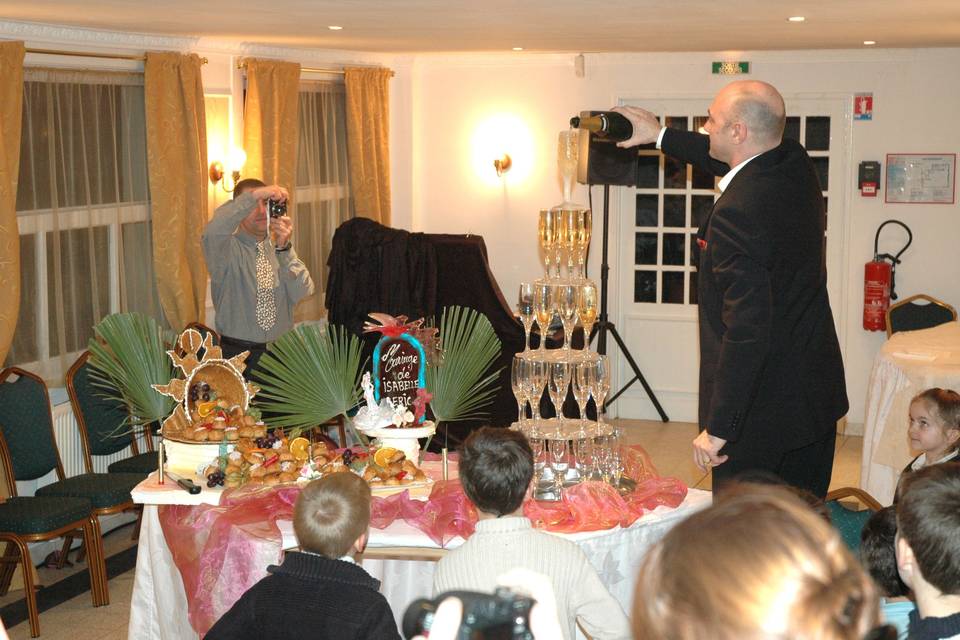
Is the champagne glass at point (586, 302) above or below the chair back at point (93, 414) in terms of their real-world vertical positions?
above

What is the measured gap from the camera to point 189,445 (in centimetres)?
372

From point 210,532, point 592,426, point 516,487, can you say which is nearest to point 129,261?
point 210,532

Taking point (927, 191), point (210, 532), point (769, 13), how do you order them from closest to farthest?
point (210, 532)
point (769, 13)
point (927, 191)

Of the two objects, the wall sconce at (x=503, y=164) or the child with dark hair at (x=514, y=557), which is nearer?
the child with dark hair at (x=514, y=557)

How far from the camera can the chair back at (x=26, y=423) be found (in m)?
4.88

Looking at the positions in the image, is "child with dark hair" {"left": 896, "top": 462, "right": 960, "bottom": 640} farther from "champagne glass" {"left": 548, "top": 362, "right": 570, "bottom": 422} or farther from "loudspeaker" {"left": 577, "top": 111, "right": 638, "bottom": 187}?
"loudspeaker" {"left": 577, "top": 111, "right": 638, "bottom": 187}

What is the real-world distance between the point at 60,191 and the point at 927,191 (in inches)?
204

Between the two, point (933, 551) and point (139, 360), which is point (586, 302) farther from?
point (933, 551)

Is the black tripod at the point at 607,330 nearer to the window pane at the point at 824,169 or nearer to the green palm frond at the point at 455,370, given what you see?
the window pane at the point at 824,169

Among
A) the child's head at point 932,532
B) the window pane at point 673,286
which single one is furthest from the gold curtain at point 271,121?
the child's head at point 932,532

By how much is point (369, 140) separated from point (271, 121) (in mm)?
1133

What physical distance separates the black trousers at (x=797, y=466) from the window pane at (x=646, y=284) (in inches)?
189

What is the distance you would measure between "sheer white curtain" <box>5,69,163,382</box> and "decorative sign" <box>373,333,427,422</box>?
93.4 inches

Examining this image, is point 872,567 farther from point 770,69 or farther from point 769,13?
point 770,69
